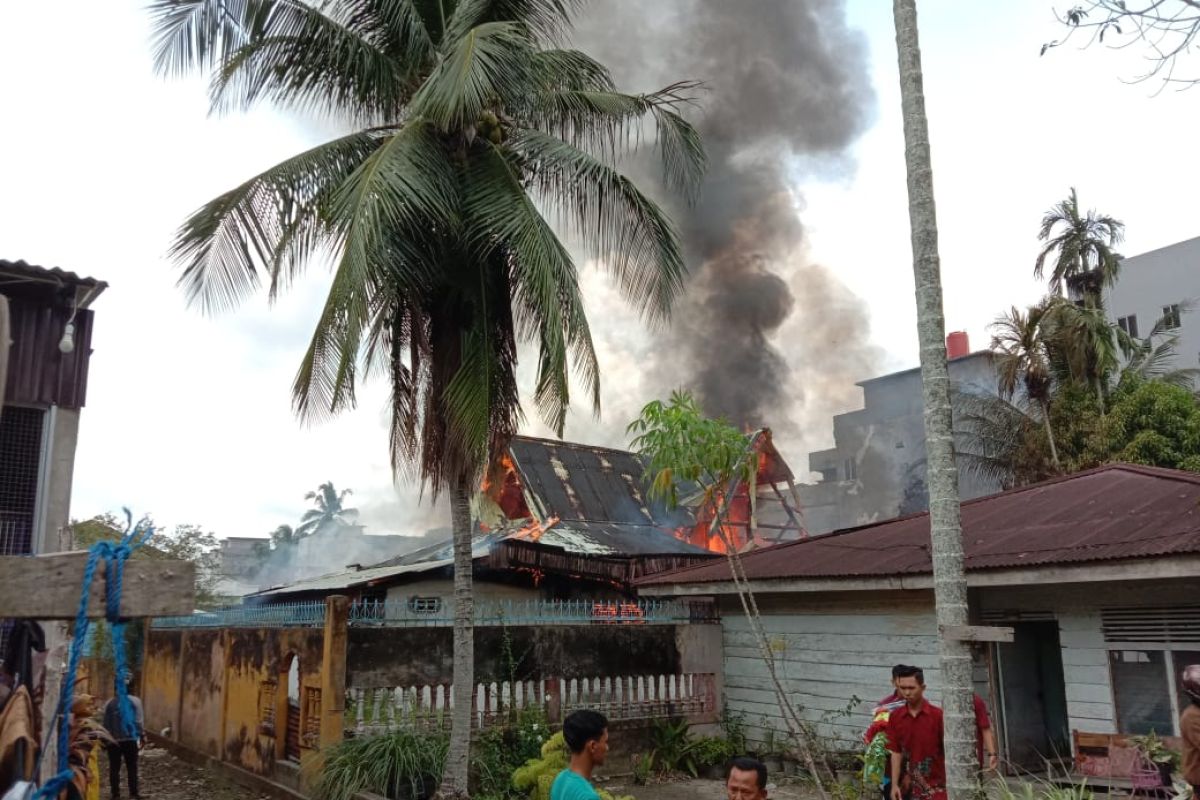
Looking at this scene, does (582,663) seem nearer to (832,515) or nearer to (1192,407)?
(1192,407)

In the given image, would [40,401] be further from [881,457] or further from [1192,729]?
[881,457]

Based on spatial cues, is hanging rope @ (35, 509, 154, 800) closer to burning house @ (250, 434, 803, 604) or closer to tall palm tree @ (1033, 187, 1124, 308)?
burning house @ (250, 434, 803, 604)

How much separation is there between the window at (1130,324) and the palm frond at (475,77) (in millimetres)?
32482

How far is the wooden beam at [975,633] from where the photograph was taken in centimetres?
549

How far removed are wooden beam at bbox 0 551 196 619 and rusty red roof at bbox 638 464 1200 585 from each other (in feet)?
27.0

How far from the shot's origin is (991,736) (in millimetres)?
6699

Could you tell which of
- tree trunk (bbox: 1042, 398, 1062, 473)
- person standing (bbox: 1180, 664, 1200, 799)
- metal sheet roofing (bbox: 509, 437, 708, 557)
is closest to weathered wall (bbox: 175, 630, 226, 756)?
metal sheet roofing (bbox: 509, 437, 708, 557)

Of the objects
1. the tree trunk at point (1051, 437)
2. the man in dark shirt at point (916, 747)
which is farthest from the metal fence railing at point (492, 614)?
the tree trunk at point (1051, 437)

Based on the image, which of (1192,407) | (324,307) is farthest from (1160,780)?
(1192,407)

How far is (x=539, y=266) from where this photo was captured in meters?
10.3

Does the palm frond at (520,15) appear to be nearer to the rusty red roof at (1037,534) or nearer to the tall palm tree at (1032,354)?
the rusty red roof at (1037,534)

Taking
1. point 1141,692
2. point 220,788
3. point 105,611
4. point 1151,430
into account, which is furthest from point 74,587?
point 1151,430

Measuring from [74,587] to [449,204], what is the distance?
8057 millimetres

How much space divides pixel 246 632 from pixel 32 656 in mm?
6898
